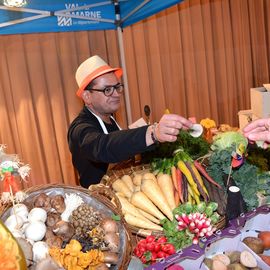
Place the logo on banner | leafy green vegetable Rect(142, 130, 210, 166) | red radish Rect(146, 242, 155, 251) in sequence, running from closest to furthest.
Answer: red radish Rect(146, 242, 155, 251), leafy green vegetable Rect(142, 130, 210, 166), the logo on banner

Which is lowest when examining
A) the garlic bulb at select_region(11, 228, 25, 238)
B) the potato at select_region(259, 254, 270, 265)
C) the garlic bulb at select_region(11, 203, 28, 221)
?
the potato at select_region(259, 254, 270, 265)

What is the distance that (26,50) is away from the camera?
126 inches

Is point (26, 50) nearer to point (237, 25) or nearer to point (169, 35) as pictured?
point (169, 35)

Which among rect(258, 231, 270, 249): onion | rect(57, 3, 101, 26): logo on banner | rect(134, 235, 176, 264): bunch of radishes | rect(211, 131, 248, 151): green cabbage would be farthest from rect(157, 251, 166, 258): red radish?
rect(57, 3, 101, 26): logo on banner

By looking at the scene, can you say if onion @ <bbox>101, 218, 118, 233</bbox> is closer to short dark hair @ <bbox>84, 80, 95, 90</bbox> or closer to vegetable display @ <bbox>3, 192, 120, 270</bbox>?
vegetable display @ <bbox>3, 192, 120, 270</bbox>

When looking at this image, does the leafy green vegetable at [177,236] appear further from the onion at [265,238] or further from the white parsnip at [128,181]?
the white parsnip at [128,181]

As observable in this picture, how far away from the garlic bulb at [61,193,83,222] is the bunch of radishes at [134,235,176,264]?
9.3 inches

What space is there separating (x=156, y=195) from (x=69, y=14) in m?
1.98

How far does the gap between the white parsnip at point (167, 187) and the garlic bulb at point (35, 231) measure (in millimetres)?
567

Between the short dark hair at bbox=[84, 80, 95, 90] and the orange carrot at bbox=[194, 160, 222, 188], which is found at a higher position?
the short dark hair at bbox=[84, 80, 95, 90]

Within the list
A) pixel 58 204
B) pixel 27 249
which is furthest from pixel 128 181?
pixel 27 249

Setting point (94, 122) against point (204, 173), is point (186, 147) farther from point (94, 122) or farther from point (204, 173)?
point (94, 122)

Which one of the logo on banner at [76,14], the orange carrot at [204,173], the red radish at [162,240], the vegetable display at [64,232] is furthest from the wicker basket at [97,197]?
the logo on banner at [76,14]

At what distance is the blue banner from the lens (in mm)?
2621
